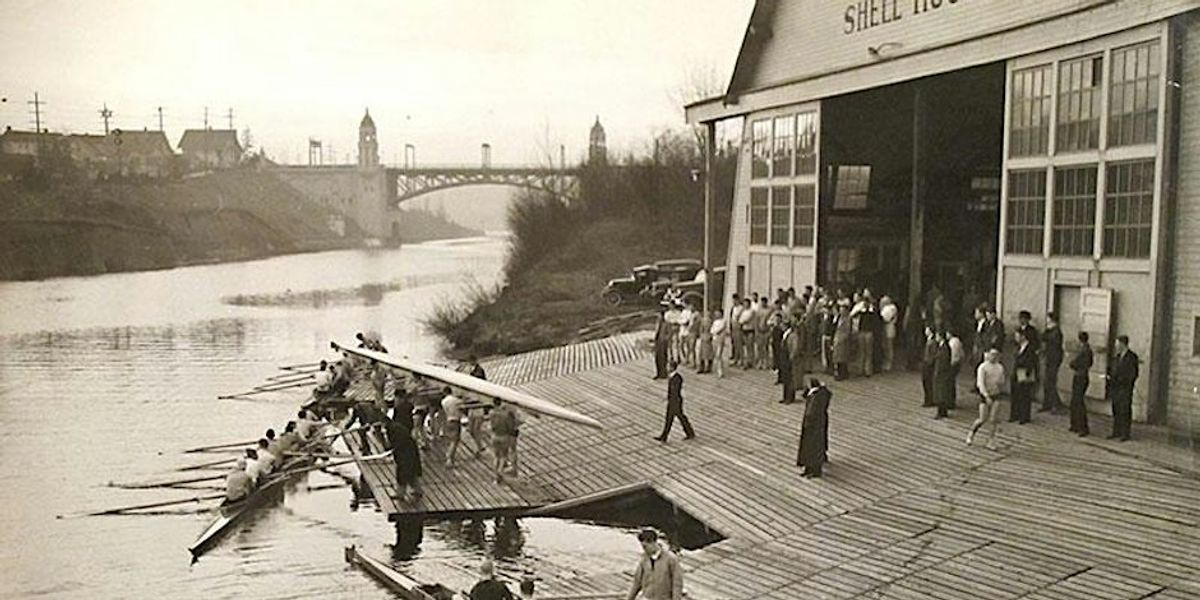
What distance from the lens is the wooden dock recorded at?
426 inches

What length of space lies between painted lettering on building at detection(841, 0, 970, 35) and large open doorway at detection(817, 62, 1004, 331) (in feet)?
4.89

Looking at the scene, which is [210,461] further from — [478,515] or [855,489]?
[855,489]

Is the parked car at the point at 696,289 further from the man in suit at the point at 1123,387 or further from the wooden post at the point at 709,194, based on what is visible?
the man in suit at the point at 1123,387

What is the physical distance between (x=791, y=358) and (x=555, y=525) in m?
5.76

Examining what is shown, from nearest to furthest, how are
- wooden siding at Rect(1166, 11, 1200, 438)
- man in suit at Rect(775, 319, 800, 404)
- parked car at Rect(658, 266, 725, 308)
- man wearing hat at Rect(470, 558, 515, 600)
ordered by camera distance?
man wearing hat at Rect(470, 558, 515, 600), wooden siding at Rect(1166, 11, 1200, 438), man in suit at Rect(775, 319, 800, 404), parked car at Rect(658, 266, 725, 308)

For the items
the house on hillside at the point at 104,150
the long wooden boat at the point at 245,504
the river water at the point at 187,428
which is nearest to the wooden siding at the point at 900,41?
the river water at the point at 187,428

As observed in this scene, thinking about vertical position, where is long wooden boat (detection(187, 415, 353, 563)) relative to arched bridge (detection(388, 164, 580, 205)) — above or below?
below

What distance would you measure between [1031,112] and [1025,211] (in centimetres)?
160

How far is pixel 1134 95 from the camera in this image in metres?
14.7

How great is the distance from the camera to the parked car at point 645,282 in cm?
4009

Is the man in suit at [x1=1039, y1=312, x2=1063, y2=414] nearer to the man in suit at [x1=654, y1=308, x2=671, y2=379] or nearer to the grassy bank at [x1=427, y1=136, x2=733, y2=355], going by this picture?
the man in suit at [x1=654, y1=308, x2=671, y2=379]

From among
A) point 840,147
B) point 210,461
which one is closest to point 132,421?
point 210,461

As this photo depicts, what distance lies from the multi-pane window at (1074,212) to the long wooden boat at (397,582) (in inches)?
422

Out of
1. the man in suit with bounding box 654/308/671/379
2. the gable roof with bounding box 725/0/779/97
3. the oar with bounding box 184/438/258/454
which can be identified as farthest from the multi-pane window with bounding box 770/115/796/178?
the oar with bounding box 184/438/258/454
